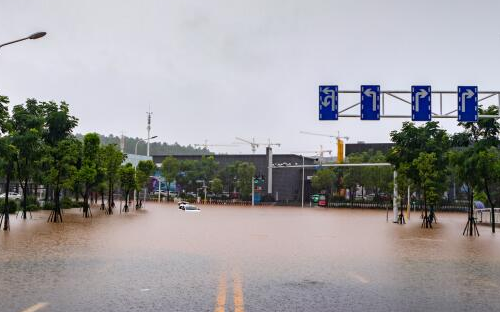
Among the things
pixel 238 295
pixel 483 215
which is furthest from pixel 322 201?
pixel 238 295

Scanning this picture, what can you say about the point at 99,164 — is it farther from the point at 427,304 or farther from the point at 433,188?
the point at 427,304

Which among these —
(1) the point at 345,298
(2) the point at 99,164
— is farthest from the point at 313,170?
(1) the point at 345,298

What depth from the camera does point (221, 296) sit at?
998 centimetres

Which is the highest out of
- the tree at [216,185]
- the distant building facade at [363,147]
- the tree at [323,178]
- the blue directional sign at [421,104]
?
the distant building facade at [363,147]

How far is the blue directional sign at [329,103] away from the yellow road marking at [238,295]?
44.3 ft

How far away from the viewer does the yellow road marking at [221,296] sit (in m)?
8.91

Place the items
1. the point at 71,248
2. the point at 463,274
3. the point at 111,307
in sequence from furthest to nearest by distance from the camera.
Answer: the point at 71,248, the point at 463,274, the point at 111,307

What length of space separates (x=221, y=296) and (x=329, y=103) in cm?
1620

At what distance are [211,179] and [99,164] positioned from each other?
59.6m

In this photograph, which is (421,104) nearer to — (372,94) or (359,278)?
(372,94)

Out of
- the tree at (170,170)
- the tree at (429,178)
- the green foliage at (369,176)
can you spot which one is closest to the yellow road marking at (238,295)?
the tree at (429,178)

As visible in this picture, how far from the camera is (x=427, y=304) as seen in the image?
31.3 ft

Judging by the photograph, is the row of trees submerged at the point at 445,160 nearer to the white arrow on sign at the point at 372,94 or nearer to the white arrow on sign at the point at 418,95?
the white arrow on sign at the point at 418,95

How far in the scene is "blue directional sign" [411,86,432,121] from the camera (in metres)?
24.1
